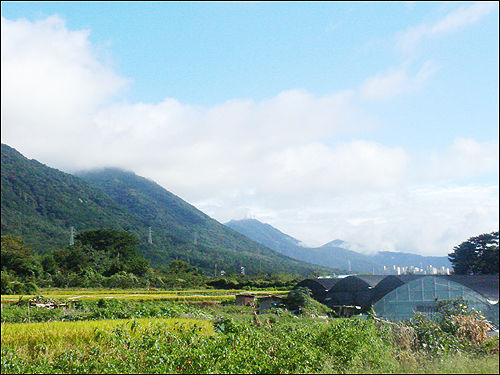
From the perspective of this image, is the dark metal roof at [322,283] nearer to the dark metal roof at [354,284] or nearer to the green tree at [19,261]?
the dark metal roof at [354,284]

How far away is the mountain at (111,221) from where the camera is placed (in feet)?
203

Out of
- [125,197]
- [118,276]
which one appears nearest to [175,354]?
[118,276]

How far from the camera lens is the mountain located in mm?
61812

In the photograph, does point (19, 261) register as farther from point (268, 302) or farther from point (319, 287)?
point (319, 287)

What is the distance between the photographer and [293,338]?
7.33m

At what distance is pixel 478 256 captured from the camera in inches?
1220

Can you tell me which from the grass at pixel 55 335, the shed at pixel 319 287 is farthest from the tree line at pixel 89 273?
the grass at pixel 55 335

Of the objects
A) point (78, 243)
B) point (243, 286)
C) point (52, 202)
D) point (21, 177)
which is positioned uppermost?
point (21, 177)

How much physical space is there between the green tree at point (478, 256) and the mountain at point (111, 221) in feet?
93.9

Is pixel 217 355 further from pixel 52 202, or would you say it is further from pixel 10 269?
pixel 52 202

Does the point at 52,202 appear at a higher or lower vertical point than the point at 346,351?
higher

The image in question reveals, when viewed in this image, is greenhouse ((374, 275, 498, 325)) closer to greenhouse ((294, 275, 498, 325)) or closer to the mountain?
greenhouse ((294, 275, 498, 325))

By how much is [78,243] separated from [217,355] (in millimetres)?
42379

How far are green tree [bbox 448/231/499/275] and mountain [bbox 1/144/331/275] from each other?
28627mm
